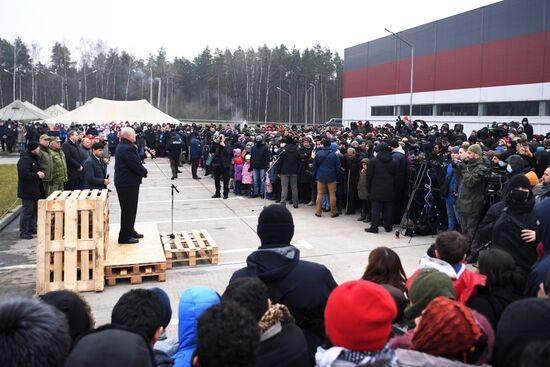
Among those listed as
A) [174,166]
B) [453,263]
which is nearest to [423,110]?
[174,166]

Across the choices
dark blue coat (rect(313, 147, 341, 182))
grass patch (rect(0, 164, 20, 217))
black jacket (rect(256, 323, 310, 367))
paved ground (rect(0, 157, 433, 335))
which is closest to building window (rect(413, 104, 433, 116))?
paved ground (rect(0, 157, 433, 335))

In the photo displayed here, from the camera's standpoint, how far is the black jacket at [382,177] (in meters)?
10.5

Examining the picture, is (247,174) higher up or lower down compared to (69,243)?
higher up

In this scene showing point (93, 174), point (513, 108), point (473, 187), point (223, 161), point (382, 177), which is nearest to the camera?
point (473, 187)

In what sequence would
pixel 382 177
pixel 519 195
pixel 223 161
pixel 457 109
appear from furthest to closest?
pixel 457 109 → pixel 223 161 → pixel 382 177 → pixel 519 195

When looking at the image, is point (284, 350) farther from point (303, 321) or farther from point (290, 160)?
point (290, 160)

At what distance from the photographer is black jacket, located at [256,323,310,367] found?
2775 millimetres

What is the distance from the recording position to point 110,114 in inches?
1718

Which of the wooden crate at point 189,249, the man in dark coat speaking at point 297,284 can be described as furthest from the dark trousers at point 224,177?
the man in dark coat speaking at point 297,284

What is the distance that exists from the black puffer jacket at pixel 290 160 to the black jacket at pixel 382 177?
10.3ft

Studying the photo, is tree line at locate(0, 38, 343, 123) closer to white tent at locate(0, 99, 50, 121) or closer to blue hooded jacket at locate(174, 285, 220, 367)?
white tent at locate(0, 99, 50, 121)

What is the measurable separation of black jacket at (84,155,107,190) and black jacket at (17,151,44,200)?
965 millimetres

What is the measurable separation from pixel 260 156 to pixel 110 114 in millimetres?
32502

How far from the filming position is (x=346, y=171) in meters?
12.7
